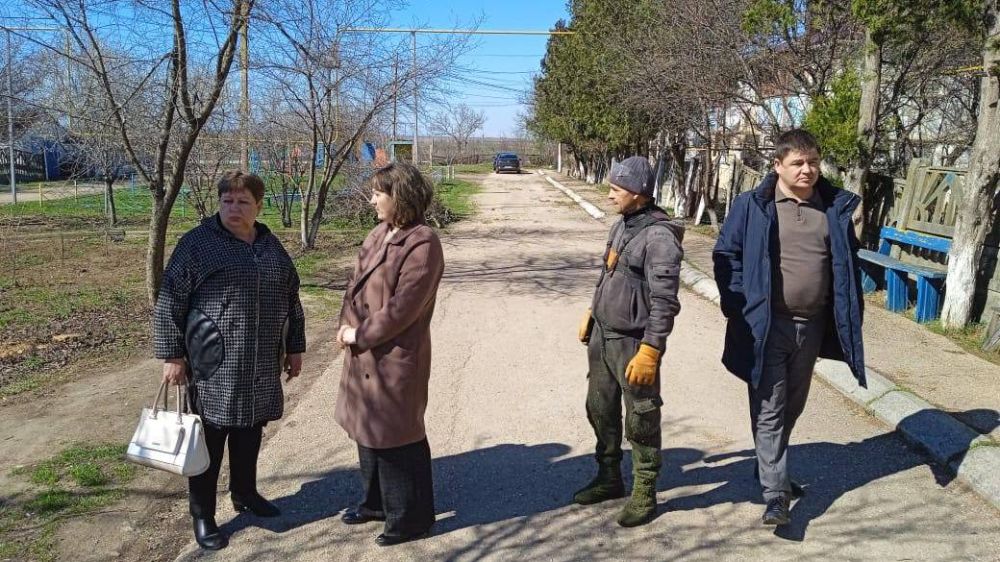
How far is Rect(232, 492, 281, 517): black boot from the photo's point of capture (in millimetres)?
3744

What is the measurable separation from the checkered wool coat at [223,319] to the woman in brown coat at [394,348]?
341 millimetres

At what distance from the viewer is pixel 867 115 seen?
30.0 ft

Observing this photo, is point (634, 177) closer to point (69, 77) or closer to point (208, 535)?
point (208, 535)

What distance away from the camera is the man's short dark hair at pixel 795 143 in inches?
139

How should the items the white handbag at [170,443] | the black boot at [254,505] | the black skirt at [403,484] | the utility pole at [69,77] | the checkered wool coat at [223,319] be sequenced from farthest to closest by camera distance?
the utility pole at [69,77], the black boot at [254,505], the black skirt at [403,484], the checkered wool coat at [223,319], the white handbag at [170,443]

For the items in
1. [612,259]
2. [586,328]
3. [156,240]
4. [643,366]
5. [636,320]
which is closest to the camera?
[643,366]

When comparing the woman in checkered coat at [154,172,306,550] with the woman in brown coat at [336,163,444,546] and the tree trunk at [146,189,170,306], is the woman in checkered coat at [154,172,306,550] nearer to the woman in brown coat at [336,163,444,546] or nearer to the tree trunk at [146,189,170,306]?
the woman in brown coat at [336,163,444,546]

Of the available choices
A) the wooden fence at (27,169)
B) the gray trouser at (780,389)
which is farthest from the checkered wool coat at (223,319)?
the wooden fence at (27,169)

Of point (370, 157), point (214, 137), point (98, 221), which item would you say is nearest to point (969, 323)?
point (214, 137)

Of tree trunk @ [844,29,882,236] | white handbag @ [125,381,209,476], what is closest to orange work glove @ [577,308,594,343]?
white handbag @ [125,381,209,476]

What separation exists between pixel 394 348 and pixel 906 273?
6690mm

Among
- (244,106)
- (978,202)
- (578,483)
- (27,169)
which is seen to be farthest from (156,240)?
(27,169)

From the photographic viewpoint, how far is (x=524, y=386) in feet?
19.3

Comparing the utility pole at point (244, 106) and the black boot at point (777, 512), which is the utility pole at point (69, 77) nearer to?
the utility pole at point (244, 106)
